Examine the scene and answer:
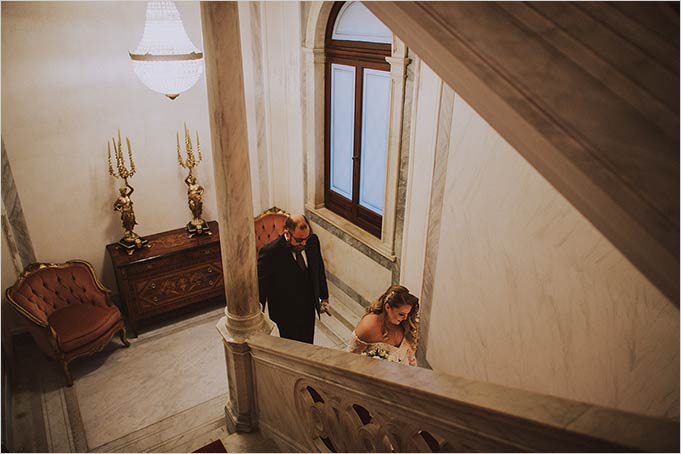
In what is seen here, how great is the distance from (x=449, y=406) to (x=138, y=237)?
4.63 m

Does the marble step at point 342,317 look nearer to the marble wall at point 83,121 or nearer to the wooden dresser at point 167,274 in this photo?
the wooden dresser at point 167,274

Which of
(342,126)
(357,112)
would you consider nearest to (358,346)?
(357,112)

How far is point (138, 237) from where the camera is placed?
543cm

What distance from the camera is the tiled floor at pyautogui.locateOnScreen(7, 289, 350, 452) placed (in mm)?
3943

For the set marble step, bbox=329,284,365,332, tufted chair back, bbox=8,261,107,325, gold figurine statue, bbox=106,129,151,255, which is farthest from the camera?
marble step, bbox=329,284,365,332

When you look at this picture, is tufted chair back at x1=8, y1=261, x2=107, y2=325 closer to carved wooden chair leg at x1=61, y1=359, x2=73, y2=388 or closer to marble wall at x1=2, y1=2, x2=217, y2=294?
marble wall at x1=2, y1=2, x2=217, y2=294

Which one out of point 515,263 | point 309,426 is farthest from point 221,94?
point 515,263

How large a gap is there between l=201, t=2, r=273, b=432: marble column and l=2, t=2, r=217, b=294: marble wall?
3.05 m

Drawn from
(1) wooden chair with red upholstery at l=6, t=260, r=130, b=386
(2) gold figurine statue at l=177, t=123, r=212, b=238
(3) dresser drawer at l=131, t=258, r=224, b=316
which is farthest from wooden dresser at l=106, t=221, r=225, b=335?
(1) wooden chair with red upholstery at l=6, t=260, r=130, b=386

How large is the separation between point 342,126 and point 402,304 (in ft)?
9.84

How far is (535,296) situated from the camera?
3.25 meters

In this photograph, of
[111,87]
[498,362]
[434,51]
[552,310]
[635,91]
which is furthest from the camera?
[111,87]

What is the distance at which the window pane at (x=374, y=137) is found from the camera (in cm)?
479

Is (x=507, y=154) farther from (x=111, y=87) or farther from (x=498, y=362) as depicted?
(x=111, y=87)
